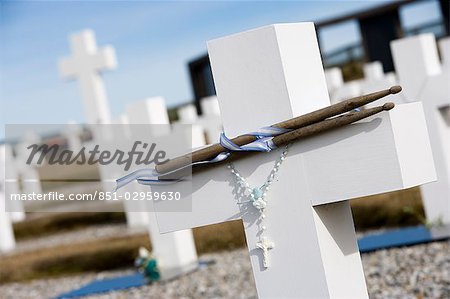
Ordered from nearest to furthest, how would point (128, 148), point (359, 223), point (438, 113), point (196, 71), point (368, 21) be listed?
1. point (438, 113)
2. point (359, 223)
3. point (128, 148)
4. point (368, 21)
5. point (196, 71)

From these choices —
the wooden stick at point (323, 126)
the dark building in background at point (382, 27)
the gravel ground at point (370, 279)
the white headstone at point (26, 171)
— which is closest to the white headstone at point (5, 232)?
the white headstone at point (26, 171)

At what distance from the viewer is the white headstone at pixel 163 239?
929 centimetres

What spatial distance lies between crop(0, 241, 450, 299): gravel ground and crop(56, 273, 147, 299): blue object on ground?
13cm

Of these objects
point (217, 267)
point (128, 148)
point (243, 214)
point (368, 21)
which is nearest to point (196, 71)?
point (368, 21)

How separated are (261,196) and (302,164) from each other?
18 cm

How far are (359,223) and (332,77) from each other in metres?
4.75

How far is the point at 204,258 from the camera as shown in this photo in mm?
9945

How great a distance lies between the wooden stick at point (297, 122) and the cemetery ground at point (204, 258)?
2689 mm

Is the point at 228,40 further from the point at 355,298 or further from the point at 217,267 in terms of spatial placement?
the point at 217,267

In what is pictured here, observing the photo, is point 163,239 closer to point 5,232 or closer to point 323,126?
point 5,232

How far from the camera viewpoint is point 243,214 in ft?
10.2

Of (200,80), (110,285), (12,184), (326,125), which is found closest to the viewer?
(326,125)

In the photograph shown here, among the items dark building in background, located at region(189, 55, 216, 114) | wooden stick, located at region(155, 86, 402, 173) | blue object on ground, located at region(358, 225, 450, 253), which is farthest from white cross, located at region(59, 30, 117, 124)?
wooden stick, located at region(155, 86, 402, 173)

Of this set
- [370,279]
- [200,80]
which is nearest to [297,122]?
[370,279]
